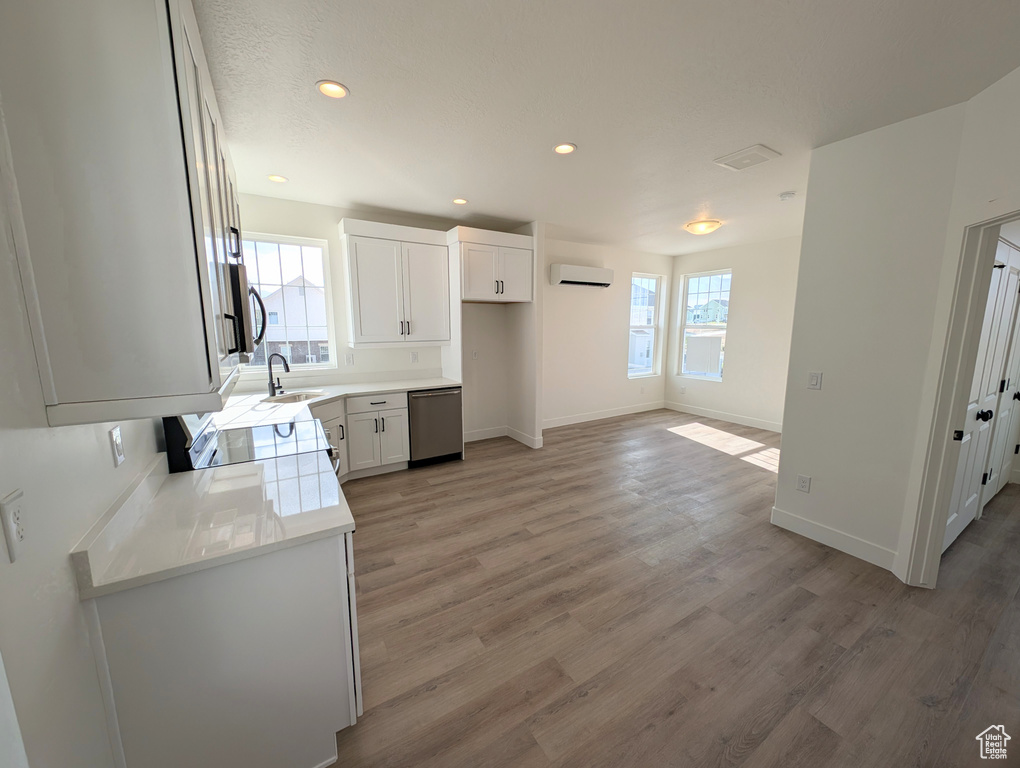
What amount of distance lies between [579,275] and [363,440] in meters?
3.56

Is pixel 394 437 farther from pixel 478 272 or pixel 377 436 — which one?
pixel 478 272

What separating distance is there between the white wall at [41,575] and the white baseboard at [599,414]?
4.85 metres

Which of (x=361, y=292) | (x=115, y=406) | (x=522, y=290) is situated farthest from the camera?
(x=522, y=290)

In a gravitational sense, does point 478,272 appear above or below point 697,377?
above

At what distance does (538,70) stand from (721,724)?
292 centimetres

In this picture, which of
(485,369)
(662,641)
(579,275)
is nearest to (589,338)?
(579,275)

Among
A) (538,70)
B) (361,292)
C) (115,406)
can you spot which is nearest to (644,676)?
(115,406)

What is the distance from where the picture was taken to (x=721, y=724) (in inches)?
57.8

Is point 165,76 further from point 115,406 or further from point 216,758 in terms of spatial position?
point 216,758

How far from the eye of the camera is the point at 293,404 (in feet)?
10.1

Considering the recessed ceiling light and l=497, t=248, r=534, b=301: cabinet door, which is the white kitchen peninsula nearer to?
the recessed ceiling light

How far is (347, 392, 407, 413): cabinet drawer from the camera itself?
3.58m

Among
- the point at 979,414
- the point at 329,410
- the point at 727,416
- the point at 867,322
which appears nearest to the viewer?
the point at 867,322

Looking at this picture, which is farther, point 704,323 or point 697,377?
point 697,377
